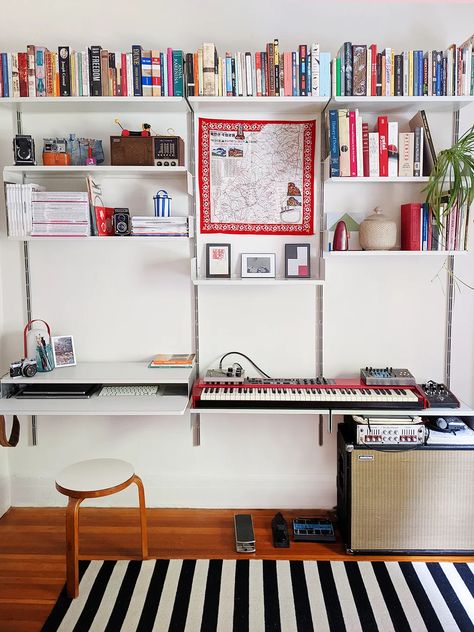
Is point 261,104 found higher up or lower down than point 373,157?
higher up

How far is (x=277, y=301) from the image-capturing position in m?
3.12

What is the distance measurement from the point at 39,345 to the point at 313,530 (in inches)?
66.3

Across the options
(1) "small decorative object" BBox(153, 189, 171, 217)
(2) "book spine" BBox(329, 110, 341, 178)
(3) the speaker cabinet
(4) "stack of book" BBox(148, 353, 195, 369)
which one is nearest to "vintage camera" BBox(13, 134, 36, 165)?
(1) "small decorative object" BBox(153, 189, 171, 217)

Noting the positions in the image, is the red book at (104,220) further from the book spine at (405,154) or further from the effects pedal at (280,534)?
the effects pedal at (280,534)

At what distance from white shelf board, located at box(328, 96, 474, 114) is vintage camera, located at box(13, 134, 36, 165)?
1.46m

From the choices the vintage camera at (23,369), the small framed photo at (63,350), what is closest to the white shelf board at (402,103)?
the small framed photo at (63,350)

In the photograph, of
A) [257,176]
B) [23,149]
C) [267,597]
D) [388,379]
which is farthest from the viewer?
[257,176]

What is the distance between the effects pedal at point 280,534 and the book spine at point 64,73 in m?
2.31

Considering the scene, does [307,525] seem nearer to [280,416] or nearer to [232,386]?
[280,416]

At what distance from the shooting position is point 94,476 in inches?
102

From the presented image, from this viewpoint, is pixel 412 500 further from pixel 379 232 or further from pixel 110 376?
pixel 110 376

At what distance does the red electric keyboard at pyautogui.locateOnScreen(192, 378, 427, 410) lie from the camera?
109 inches

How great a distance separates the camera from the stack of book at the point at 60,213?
110 inches

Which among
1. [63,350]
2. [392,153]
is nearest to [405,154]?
[392,153]
